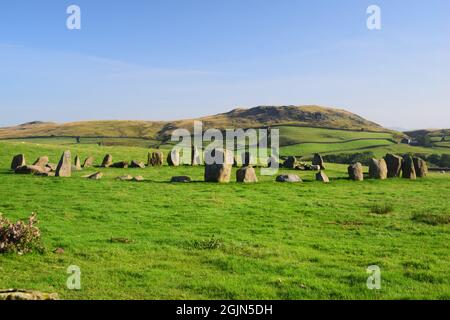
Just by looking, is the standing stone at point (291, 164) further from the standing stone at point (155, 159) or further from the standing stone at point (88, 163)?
the standing stone at point (88, 163)

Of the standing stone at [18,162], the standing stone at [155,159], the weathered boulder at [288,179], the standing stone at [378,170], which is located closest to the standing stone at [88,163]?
the standing stone at [155,159]

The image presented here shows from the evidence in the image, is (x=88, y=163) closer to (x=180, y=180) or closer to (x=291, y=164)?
(x=180, y=180)

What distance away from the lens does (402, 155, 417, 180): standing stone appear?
42281 millimetres

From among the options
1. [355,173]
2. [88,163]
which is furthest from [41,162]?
[355,173]

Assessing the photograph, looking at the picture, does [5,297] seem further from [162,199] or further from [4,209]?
[162,199]

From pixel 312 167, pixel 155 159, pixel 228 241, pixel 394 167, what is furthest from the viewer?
pixel 312 167

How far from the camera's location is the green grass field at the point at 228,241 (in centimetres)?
1281

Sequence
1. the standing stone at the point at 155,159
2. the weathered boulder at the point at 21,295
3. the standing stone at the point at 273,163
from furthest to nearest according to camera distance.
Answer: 1. the standing stone at the point at 273,163
2. the standing stone at the point at 155,159
3. the weathered boulder at the point at 21,295

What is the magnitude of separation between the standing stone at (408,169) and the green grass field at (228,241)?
27.8 feet

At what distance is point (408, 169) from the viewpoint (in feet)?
139

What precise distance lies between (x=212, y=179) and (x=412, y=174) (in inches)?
718

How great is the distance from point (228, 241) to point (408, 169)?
96.3 feet

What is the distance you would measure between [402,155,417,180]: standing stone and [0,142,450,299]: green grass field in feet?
27.8

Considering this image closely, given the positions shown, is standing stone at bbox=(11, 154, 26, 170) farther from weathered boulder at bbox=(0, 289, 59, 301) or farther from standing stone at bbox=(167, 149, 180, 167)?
weathered boulder at bbox=(0, 289, 59, 301)
